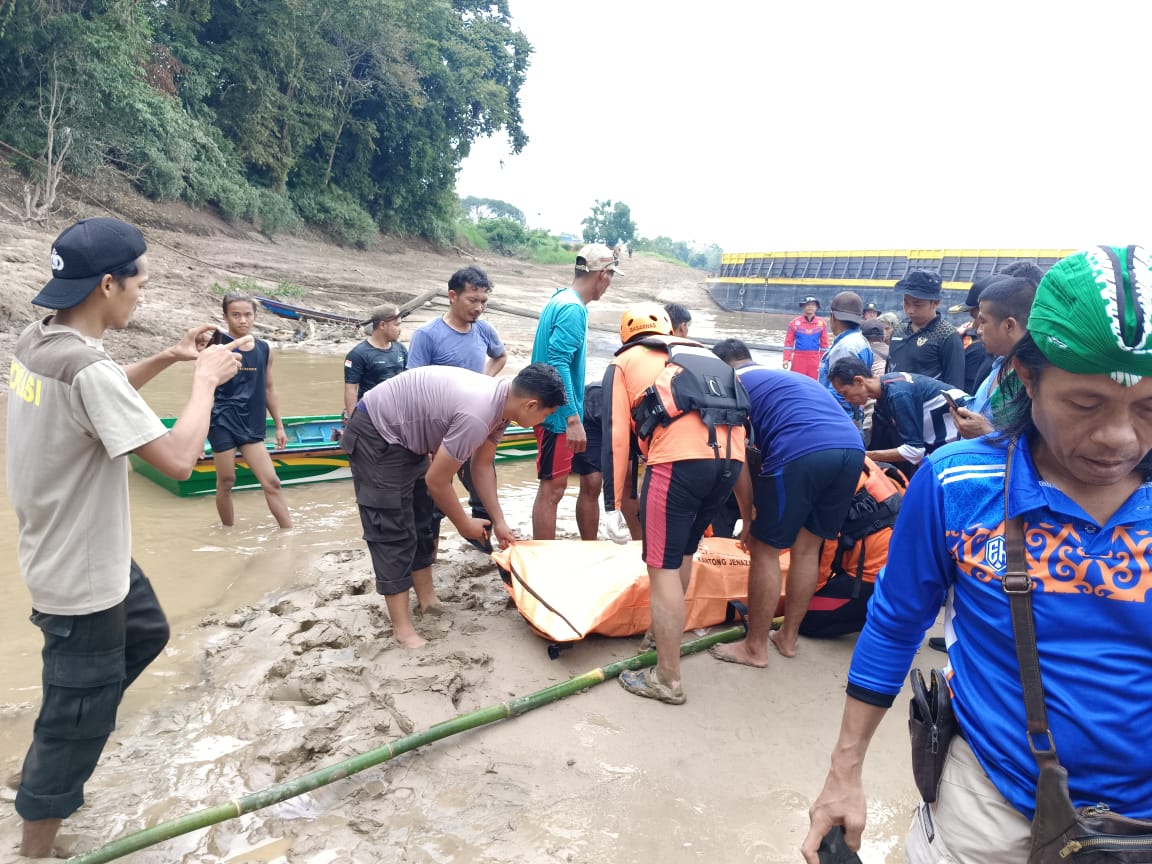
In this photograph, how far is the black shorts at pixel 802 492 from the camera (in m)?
3.67

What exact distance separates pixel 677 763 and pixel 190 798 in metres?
1.86

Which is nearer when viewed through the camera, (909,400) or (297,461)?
(909,400)

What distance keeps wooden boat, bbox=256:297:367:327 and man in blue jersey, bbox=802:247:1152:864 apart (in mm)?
15037

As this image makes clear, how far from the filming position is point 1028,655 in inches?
53.0

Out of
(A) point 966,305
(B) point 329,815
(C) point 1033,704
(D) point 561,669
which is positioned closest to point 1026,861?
(C) point 1033,704

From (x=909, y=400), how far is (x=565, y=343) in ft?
6.81

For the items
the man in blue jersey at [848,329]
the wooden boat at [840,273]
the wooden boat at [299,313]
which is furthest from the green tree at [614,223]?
the man in blue jersey at [848,329]

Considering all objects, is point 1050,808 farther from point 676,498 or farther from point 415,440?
point 415,440

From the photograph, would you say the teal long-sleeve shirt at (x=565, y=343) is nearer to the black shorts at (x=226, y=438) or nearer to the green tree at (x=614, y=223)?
the black shorts at (x=226, y=438)

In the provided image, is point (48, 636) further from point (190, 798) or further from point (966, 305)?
point (966, 305)

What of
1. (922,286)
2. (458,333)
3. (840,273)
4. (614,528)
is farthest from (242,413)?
(840,273)

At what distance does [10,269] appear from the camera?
37.7 feet

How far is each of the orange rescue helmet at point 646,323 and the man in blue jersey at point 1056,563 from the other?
2385 mm

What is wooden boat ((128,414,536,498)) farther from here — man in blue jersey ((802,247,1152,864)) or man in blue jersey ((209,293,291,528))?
man in blue jersey ((802,247,1152,864))
